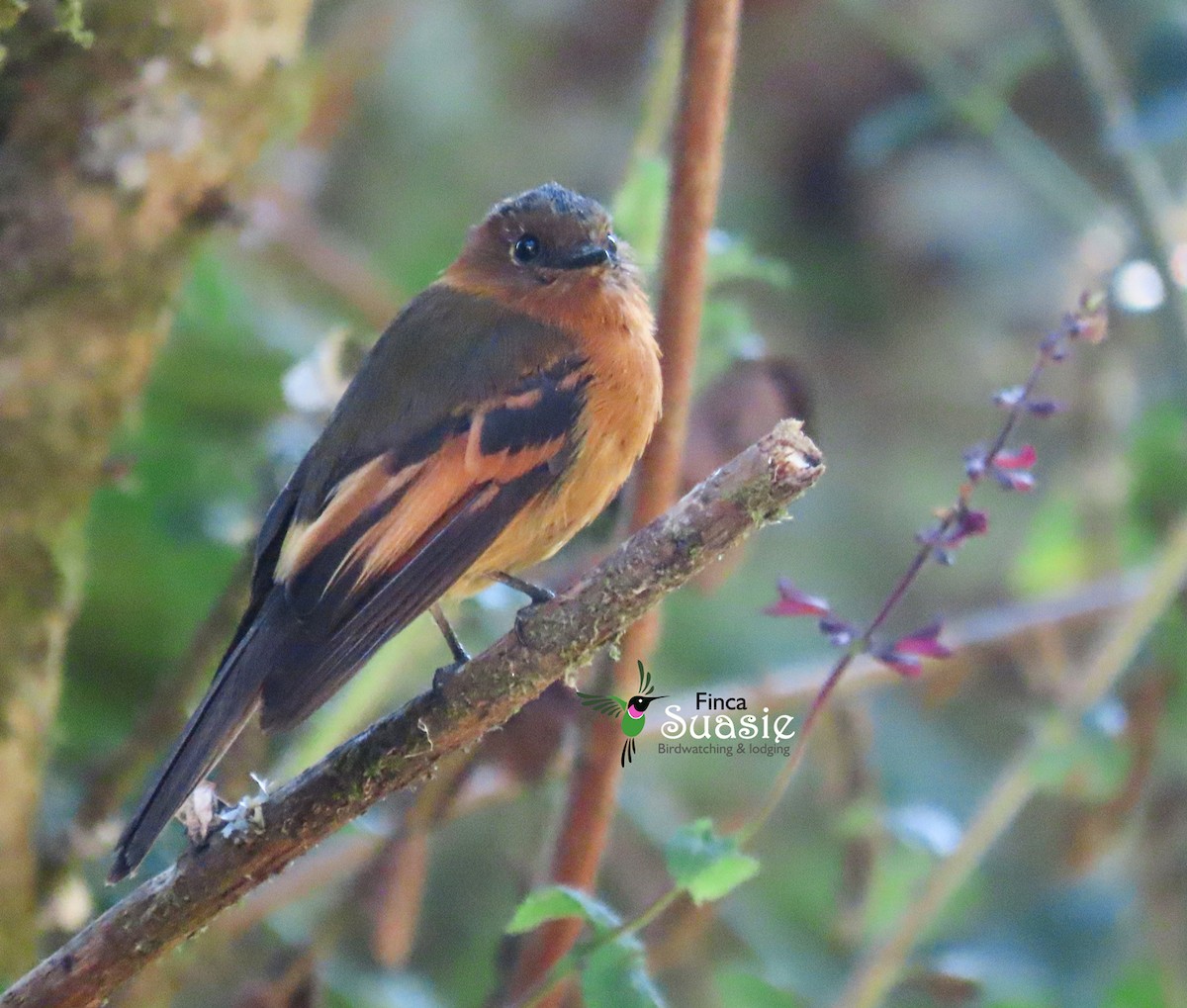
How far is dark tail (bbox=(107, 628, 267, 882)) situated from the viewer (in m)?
1.86

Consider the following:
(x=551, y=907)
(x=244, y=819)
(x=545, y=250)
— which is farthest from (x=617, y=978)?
(x=545, y=250)

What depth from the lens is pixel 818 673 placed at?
9.77 feet

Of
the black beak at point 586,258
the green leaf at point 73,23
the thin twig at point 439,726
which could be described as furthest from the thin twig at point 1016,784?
the green leaf at point 73,23

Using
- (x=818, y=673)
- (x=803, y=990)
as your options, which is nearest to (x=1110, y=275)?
(x=818, y=673)

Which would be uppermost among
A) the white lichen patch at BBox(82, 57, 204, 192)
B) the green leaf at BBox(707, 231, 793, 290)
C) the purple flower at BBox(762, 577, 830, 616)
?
the white lichen patch at BBox(82, 57, 204, 192)

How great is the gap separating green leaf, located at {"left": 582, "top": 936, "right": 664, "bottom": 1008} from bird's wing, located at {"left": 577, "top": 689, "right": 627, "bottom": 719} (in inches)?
18.0

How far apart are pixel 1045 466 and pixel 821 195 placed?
1.50 meters

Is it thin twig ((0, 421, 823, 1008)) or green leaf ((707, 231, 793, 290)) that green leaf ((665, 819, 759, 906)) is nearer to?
thin twig ((0, 421, 823, 1008))

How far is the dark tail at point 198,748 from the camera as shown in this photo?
186cm

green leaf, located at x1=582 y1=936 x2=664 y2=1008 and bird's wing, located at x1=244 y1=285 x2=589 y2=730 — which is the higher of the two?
bird's wing, located at x1=244 y1=285 x2=589 y2=730

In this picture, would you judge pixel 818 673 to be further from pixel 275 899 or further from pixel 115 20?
pixel 115 20

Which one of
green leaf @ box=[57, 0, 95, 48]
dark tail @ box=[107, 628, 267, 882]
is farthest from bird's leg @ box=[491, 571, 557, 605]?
green leaf @ box=[57, 0, 95, 48]

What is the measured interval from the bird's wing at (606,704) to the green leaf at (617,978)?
458mm

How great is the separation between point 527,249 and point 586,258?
0.60 feet
